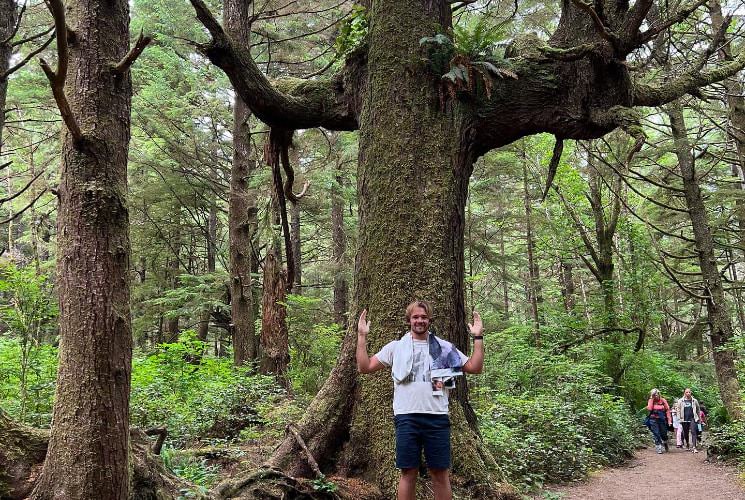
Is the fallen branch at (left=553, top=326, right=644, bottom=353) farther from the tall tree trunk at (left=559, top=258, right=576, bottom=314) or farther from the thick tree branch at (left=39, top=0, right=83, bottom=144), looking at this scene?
the thick tree branch at (left=39, top=0, right=83, bottom=144)

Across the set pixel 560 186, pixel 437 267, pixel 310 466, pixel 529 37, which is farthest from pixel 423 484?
pixel 560 186

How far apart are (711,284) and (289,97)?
45.4 ft

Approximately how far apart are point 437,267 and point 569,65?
2.79m

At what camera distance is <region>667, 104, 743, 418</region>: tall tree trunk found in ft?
45.6

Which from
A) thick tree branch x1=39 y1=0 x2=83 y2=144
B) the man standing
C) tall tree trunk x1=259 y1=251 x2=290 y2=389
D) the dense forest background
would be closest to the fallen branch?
the dense forest background

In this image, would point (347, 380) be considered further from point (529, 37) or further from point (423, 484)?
point (529, 37)

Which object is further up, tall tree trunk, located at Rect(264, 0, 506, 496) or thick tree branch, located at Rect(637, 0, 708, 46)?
thick tree branch, located at Rect(637, 0, 708, 46)

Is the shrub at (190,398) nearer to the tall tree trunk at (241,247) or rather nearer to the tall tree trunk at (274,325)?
the tall tree trunk at (274,325)

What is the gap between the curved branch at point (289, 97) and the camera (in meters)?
5.37

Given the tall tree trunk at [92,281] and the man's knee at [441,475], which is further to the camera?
the man's knee at [441,475]

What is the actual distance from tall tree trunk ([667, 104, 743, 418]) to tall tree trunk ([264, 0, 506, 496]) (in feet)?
37.3

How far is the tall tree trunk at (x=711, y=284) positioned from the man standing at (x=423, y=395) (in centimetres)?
1208

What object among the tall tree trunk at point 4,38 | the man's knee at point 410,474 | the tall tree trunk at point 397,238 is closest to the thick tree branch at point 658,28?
the tall tree trunk at point 397,238

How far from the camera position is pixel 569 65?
573cm
